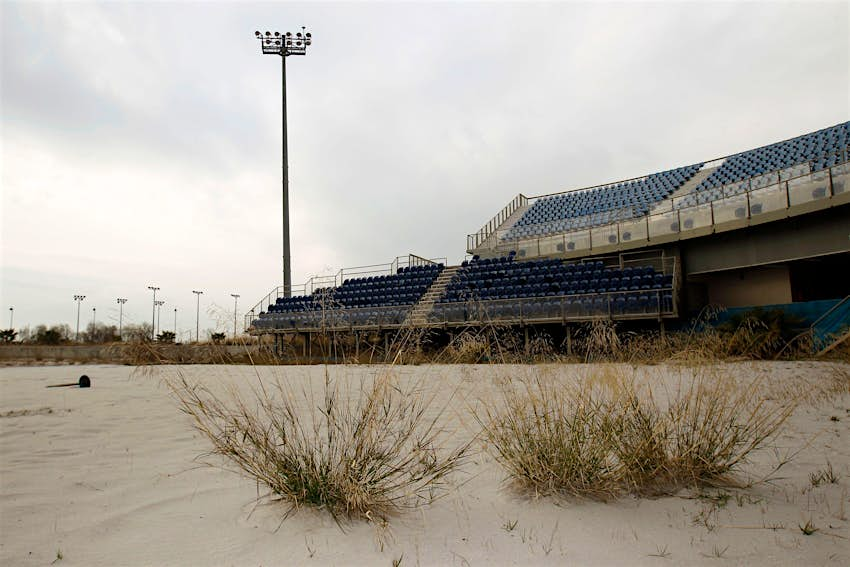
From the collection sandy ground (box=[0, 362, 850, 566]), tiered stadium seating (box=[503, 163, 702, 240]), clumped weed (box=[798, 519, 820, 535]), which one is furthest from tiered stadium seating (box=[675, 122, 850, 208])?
clumped weed (box=[798, 519, 820, 535])

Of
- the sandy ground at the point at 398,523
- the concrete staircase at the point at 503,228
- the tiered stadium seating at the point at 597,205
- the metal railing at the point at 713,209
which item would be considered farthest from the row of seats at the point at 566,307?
the sandy ground at the point at 398,523

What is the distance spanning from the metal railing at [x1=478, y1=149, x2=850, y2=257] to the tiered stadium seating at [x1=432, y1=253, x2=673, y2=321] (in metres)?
2.70

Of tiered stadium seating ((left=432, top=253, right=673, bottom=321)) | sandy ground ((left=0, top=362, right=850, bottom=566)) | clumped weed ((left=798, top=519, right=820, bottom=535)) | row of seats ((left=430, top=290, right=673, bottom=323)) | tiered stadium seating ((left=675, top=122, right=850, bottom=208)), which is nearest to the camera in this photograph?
sandy ground ((left=0, top=362, right=850, bottom=566))

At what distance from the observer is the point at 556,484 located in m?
3.57

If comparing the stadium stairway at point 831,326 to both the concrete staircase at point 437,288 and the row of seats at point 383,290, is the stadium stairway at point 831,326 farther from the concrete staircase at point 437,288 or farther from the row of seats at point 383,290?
the row of seats at point 383,290

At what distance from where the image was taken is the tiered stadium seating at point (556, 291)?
55.8ft

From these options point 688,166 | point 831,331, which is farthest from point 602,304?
point 688,166

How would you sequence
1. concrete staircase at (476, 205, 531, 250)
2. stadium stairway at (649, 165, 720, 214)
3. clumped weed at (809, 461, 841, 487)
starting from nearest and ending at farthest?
clumped weed at (809, 461, 841, 487)
stadium stairway at (649, 165, 720, 214)
concrete staircase at (476, 205, 531, 250)

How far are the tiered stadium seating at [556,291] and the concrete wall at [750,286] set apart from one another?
5.04m

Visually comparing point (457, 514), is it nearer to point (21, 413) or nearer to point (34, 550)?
point (34, 550)

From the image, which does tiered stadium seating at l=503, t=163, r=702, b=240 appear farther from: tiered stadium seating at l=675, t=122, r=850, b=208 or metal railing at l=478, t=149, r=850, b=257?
tiered stadium seating at l=675, t=122, r=850, b=208

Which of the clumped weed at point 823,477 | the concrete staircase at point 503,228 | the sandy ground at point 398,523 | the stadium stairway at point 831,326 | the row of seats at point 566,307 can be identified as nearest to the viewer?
the sandy ground at point 398,523

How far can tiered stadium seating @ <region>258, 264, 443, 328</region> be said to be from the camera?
61.2ft

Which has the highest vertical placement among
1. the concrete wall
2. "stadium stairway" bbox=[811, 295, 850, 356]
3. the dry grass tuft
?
the concrete wall
